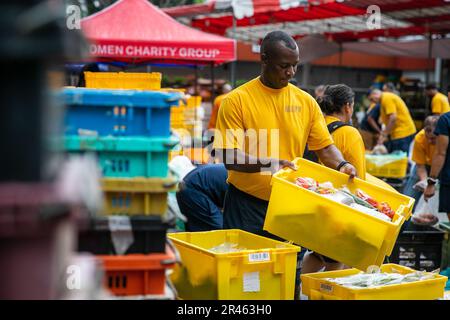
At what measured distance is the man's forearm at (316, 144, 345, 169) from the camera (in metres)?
4.91

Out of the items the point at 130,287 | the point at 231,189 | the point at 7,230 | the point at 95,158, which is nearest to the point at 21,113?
the point at 7,230

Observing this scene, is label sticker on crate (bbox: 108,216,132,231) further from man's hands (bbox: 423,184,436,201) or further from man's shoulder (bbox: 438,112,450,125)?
man's hands (bbox: 423,184,436,201)

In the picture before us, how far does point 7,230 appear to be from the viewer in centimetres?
193

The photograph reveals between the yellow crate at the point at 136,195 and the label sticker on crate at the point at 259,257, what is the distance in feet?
2.33

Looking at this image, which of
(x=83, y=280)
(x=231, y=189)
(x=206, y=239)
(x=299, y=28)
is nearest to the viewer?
(x=83, y=280)

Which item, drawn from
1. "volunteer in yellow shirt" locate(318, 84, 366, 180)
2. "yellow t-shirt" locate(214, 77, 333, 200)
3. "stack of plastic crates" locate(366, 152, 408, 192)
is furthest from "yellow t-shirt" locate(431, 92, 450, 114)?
"yellow t-shirt" locate(214, 77, 333, 200)

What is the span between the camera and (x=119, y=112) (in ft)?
10.5

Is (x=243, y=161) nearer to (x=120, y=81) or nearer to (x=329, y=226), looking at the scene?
(x=329, y=226)

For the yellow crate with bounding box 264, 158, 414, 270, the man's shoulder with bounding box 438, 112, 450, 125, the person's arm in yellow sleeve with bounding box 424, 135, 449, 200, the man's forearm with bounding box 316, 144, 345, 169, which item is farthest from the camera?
the person's arm in yellow sleeve with bounding box 424, 135, 449, 200

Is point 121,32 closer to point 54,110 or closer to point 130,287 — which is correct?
point 130,287

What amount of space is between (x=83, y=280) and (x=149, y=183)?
66 cm

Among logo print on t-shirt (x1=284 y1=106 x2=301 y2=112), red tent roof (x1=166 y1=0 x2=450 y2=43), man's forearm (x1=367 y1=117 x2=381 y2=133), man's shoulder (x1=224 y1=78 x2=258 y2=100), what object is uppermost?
red tent roof (x1=166 y1=0 x2=450 y2=43)

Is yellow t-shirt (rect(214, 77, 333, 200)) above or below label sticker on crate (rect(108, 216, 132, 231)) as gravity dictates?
above

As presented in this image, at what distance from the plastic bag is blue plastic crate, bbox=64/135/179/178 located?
4.52 metres
